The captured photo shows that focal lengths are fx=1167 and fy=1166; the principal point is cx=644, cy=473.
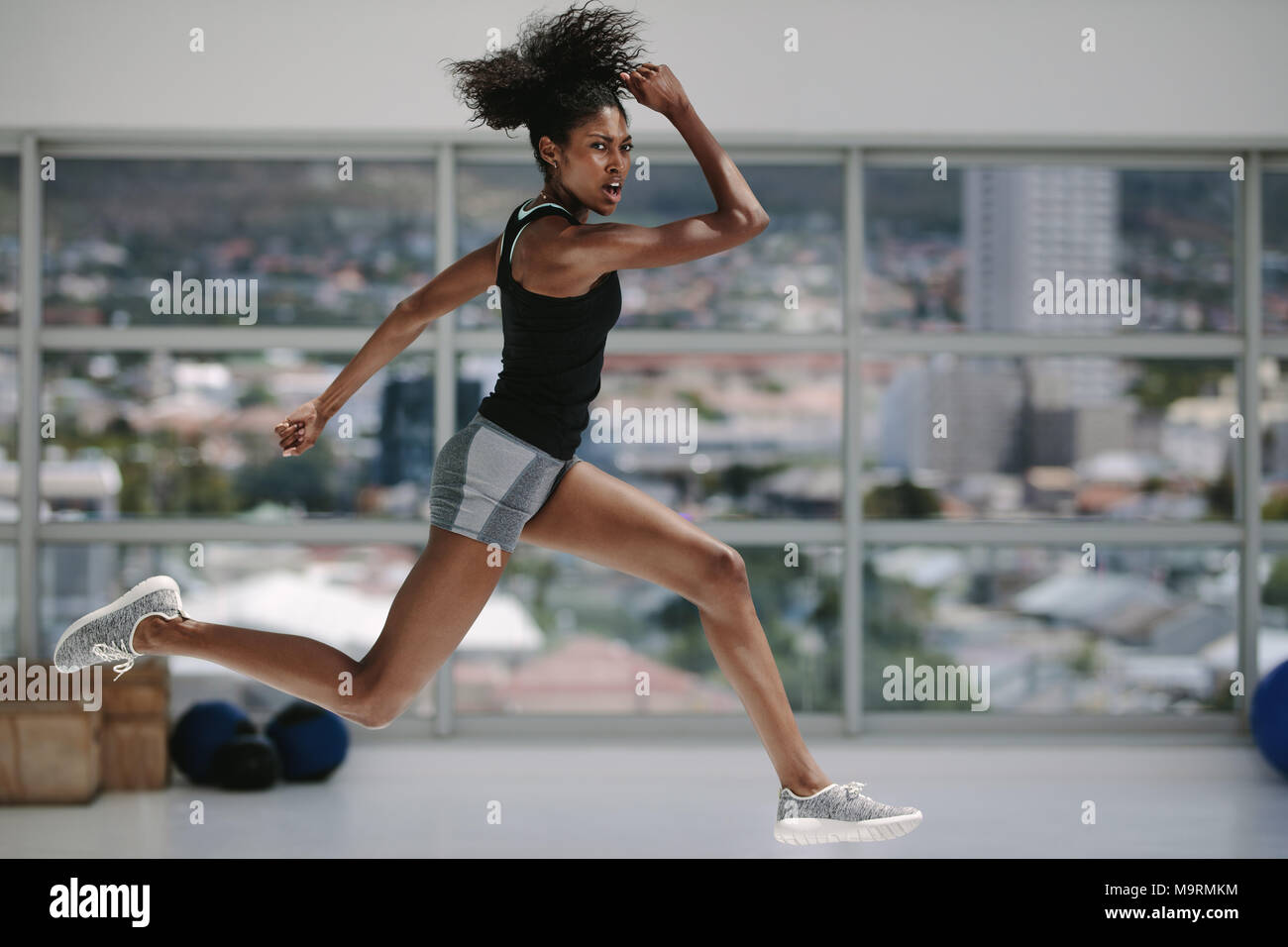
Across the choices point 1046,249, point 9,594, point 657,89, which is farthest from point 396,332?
Result: point 1046,249

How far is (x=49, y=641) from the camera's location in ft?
14.2

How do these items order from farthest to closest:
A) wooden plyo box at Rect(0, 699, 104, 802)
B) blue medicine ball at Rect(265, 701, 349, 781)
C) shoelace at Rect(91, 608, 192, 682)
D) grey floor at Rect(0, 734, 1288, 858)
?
blue medicine ball at Rect(265, 701, 349, 781), wooden plyo box at Rect(0, 699, 104, 802), grey floor at Rect(0, 734, 1288, 858), shoelace at Rect(91, 608, 192, 682)

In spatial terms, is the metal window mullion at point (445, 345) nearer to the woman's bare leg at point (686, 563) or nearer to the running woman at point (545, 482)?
the running woman at point (545, 482)

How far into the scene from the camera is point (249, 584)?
4344 mm

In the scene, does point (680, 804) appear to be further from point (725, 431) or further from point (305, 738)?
point (725, 431)

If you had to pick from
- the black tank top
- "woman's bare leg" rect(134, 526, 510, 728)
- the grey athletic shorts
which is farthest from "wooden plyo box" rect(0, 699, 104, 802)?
the black tank top

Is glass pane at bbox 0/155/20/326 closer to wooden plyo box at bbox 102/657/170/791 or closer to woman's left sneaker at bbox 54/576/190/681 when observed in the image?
wooden plyo box at bbox 102/657/170/791

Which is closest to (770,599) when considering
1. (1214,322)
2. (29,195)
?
(1214,322)

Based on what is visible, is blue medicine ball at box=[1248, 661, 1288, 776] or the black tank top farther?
blue medicine ball at box=[1248, 661, 1288, 776]

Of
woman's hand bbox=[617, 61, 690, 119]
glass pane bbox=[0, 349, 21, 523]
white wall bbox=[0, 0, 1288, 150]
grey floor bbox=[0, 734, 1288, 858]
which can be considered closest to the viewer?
woman's hand bbox=[617, 61, 690, 119]

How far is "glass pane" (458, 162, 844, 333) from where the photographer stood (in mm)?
4402

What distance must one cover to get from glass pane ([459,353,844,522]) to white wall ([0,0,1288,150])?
866 mm

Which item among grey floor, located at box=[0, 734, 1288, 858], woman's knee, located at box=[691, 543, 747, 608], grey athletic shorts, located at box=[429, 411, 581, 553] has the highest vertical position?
grey athletic shorts, located at box=[429, 411, 581, 553]

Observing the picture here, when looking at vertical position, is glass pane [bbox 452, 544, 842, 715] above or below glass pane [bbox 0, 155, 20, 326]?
below
